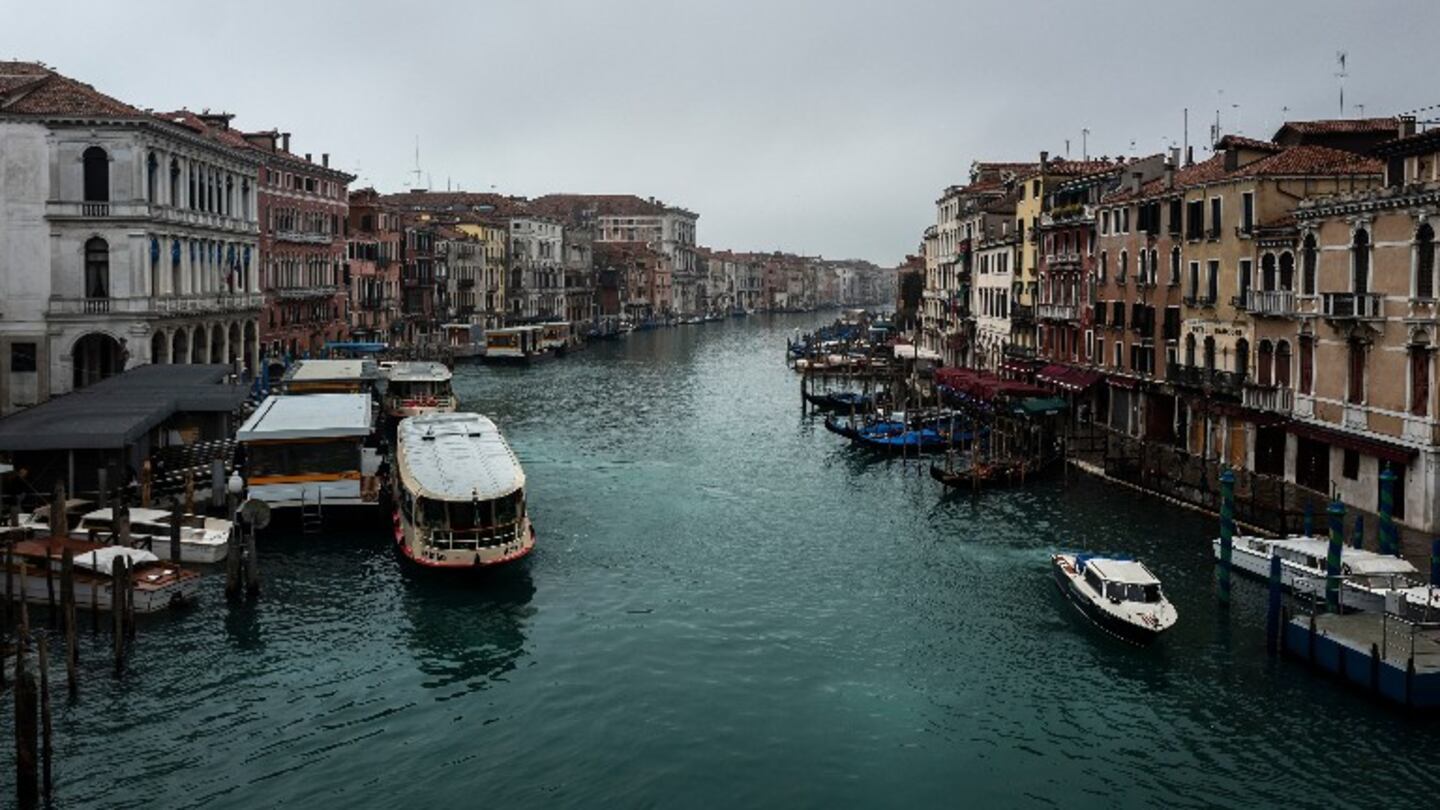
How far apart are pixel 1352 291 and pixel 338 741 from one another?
27.5 metres

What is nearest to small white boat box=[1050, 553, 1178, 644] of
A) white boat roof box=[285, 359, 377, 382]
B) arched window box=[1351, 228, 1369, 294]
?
arched window box=[1351, 228, 1369, 294]

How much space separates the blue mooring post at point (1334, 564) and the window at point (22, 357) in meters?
41.5

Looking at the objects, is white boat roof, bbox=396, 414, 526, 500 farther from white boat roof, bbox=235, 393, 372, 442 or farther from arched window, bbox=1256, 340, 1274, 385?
arched window, bbox=1256, 340, 1274, 385

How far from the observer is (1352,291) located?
33094 millimetres

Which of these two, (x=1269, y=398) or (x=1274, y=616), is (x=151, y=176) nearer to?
(x=1269, y=398)

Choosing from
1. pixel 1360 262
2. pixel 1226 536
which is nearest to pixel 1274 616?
pixel 1226 536

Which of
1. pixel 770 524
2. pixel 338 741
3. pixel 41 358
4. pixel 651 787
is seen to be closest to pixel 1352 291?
pixel 770 524

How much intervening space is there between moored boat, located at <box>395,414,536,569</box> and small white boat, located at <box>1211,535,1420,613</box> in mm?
16374

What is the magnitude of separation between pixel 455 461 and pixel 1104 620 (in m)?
16.0

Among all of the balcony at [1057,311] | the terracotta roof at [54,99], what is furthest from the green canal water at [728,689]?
the terracotta roof at [54,99]

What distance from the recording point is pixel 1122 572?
25828 mm

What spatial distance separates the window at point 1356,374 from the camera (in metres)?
32.7

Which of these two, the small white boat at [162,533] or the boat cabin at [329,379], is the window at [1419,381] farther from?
the boat cabin at [329,379]

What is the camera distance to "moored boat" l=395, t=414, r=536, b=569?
92.7 ft
